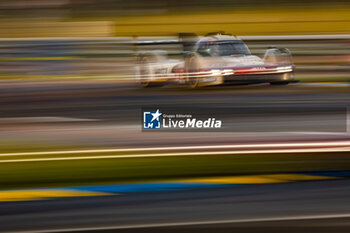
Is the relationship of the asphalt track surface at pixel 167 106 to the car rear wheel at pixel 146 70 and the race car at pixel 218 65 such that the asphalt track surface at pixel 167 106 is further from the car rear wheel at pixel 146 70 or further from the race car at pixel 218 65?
the race car at pixel 218 65

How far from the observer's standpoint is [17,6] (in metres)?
8.28

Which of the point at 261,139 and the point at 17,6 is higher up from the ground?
the point at 17,6

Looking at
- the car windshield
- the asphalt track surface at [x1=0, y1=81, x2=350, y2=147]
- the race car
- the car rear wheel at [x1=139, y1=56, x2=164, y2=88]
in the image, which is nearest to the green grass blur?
the asphalt track surface at [x1=0, y1=81, x2=350, y2=147]

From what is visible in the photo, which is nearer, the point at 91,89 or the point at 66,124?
the point at 66,124

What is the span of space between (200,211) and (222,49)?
257 centimetres

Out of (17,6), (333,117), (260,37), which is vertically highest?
(17,6)

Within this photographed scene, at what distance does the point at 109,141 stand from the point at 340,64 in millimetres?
5207

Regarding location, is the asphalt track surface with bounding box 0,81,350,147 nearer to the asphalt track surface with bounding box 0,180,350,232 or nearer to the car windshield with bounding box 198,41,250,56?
the car windshield with bounding box 198,41,250,56

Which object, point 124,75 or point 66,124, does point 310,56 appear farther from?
point 66,124

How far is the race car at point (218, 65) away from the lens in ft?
16.8

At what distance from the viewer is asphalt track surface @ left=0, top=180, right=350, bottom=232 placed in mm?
2787

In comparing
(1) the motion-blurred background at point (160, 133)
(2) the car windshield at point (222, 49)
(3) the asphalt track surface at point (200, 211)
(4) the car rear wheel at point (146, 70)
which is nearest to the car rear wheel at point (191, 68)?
(2) the car windshield at point (222, 49)

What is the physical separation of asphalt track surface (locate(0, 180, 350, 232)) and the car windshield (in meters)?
2.11

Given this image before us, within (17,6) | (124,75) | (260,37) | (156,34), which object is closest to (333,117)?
(260,37)
